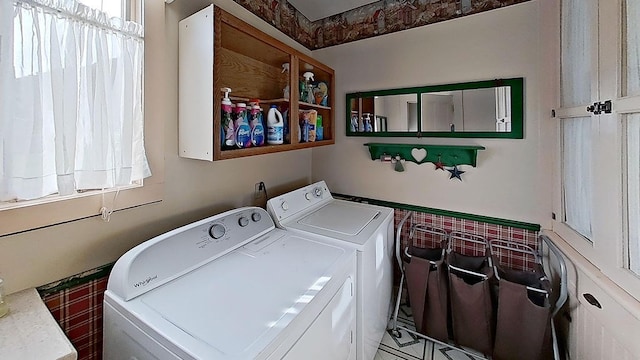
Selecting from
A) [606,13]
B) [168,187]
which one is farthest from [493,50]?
[168,187]

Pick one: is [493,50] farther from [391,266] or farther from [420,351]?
[420,351]

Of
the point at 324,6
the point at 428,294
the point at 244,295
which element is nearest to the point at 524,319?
the point at 428,294

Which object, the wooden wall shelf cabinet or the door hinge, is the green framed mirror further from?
the wooden wall shelf cabinet

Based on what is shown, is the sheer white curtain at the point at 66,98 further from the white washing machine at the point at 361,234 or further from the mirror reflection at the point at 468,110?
the mirror reflection at the point at 468,110

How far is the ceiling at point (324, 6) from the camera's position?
2314 millimetres

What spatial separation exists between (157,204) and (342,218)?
109 cm

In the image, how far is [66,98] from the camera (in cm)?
102

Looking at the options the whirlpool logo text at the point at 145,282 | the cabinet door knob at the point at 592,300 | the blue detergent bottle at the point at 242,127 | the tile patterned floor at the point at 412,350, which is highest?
the blue detergent bottle at the point at 242,127

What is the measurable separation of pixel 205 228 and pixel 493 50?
2142 mm

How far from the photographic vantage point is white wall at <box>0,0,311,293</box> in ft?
3.43

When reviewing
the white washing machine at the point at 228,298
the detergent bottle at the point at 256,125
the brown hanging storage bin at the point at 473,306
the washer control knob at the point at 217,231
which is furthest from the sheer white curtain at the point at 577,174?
the washer control knob at the point at 217,231

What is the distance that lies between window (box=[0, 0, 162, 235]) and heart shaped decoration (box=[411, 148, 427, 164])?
5.99 feet

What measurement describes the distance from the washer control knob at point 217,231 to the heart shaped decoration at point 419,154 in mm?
1543

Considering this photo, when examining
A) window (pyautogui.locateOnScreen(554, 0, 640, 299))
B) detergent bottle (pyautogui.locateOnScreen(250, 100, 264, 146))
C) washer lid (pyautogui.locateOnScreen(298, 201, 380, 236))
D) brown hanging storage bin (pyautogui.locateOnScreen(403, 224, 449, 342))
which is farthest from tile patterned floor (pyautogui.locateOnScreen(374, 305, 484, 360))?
detergent bottle (pyautogui.locateOnScreen(250, 100, 264, 146))
